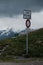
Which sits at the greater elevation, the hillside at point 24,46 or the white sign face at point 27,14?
the white sign face at point 27,14

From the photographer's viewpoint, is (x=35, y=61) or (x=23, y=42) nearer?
(x=35, y=61)

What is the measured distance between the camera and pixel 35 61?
2216 cm

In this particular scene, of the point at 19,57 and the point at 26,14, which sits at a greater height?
the point at 26,14

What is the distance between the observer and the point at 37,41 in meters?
28.0

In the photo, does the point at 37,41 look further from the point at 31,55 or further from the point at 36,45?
the point at 31,55

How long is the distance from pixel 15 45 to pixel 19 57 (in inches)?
145

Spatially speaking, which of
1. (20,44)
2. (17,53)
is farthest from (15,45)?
(17,53)

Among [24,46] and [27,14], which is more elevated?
[27,14]

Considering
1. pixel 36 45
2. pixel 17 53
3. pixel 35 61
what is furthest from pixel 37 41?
pixel 35 61

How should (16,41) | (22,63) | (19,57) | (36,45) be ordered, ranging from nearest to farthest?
1. (22,63)
2. (19,57)
3. (36,45)
4. (16,41)

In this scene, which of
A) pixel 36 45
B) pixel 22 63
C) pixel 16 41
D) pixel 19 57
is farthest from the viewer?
pixel 16 41

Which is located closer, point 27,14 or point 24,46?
point 27,14

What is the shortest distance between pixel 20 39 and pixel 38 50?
14.3ft

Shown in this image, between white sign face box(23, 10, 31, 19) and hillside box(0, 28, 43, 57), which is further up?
white sign face box(23, 10, 31, 19)
